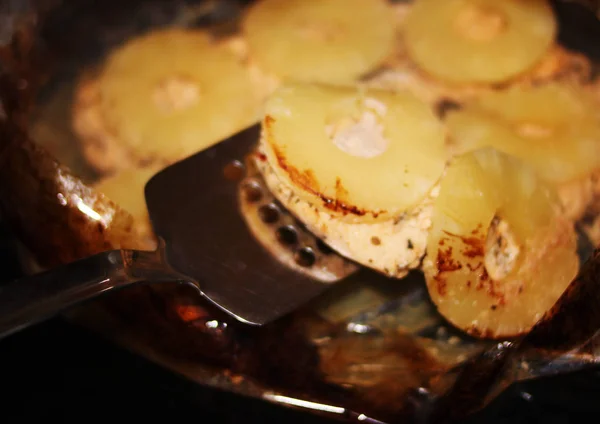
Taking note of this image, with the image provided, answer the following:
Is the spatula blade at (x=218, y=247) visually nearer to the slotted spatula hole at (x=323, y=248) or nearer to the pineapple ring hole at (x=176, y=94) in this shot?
the slotted spatula hole at (x=323, y=248)

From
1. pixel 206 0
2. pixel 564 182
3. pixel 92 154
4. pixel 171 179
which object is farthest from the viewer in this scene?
pixel 206 0

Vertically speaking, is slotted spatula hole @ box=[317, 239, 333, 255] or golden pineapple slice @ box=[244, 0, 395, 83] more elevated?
golden pineapple slice @ box=[244, 0, 395, 83]

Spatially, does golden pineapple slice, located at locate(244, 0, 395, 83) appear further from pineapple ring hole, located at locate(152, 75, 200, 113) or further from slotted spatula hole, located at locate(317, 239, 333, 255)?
slotted spatula hole, located at locate(317, 239, 333, 255)

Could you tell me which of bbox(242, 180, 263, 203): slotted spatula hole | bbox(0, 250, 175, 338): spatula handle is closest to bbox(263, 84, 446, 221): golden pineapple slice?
bbox(242, 180, 263, 203): slotted spatula hole

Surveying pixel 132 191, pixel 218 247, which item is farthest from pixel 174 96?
pixel 218 247

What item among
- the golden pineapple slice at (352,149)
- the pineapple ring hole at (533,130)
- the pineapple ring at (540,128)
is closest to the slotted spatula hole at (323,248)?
the golden pineapple slice at (352,149)

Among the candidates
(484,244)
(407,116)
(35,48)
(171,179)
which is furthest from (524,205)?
(35,48)

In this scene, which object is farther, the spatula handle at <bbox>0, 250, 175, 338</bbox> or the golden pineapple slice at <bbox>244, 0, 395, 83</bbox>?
the golden pineapple slice at <bbox>244, 0, 395, 83</bbox>

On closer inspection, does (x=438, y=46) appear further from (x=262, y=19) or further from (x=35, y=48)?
(x=35, y=48)
